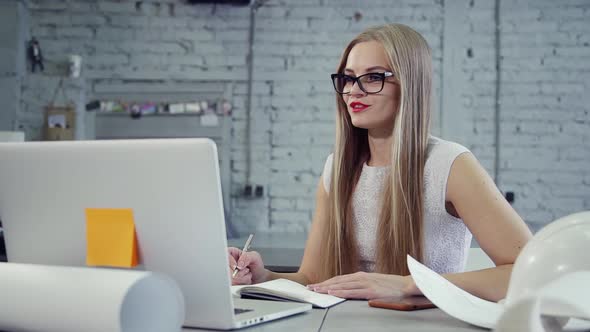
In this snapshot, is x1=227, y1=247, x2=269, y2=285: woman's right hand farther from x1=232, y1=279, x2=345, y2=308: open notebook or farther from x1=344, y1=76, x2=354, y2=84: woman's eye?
x1=344, y1=76, x2=354, y2=84: woman's eye

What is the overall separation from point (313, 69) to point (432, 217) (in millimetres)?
2507

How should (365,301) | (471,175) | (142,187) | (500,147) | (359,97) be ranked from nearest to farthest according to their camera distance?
(142,187), (365,301), (471,175), (359,97), (500,147)

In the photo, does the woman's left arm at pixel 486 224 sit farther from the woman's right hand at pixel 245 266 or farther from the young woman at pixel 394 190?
the woman's right hand at pixel 245 266

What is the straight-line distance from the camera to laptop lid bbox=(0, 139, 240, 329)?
2.57ft

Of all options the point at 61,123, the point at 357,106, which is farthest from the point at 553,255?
the point at 61,123

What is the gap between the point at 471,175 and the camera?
58.1 inches

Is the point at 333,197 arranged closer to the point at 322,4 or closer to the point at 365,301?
the point at 365,301

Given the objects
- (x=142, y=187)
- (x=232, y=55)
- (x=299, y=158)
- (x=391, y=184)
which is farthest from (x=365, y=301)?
(x=232, y=55)

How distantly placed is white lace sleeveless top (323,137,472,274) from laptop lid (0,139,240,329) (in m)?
0.84

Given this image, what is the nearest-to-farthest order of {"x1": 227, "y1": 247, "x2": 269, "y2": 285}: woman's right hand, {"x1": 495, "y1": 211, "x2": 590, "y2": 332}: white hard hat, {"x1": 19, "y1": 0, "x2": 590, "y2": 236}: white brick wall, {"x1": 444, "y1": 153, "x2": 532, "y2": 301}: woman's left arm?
{"x1": 495, "y1": 211, "x2": 590, "y2": 332}: white hard hat → {"x1": 444, "y1": 153, "x2": 532, "y2": 301}: woman's left arm → {"x1": 227, "y1": 247, "x2": 269, "y2": 285}: woman's right hand → {"x1": 19, "y1": 0, "x2": 590, "y2": 236}: white brick wall

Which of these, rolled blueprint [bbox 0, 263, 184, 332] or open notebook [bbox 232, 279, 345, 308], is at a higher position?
rolled blueprint [bbox 0, 263, 184, 332]

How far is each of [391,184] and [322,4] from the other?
2622mm

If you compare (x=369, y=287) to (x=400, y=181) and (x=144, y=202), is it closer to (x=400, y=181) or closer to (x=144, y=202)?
(x=400, y=181)

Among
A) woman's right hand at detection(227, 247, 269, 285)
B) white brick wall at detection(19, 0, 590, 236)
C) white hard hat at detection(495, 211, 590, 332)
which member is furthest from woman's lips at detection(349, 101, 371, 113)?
white brick wall at detection(19, 0, 590, 236)
